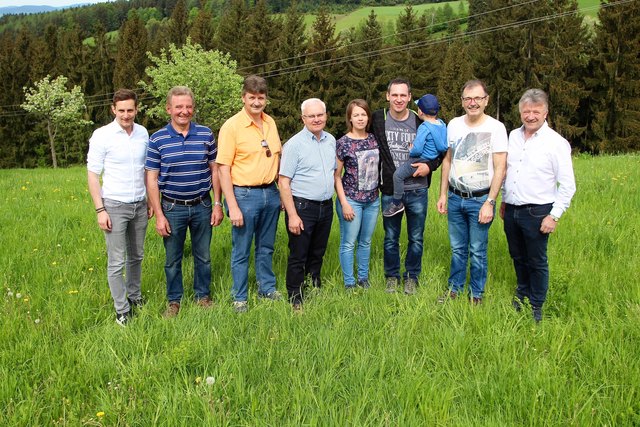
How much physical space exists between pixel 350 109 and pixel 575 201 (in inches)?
196

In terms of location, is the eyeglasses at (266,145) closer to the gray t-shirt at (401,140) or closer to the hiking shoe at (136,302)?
the gray t-shirt at (401,140)

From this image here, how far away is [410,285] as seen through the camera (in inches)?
181

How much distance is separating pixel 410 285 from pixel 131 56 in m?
46.1

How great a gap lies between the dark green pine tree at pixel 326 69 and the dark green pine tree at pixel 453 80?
24.8 feet

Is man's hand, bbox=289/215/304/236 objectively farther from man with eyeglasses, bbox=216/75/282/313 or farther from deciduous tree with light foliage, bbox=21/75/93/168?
deciduous tree with light foliage, bbox=21/75/93/168

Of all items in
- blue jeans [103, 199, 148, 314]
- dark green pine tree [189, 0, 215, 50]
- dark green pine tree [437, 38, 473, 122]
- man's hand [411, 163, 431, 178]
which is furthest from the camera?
dark green pine tree [189, 0, 215, 50]

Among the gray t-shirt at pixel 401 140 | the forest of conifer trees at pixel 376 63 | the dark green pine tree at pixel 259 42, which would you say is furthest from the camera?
the dark green pine tree at pixel 259 42

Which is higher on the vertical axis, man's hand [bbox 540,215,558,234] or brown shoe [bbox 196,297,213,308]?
man's hand [bbox 540,215,558,234]

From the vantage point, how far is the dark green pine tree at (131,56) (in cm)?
4275

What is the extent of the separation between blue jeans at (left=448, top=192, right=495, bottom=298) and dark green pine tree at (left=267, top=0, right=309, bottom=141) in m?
33.2

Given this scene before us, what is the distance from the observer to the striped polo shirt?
13.1 ft

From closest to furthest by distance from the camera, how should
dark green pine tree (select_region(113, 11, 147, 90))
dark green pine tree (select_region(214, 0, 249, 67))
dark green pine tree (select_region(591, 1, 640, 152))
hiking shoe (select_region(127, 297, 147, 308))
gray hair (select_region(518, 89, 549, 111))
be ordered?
1. gray hair (select_region(518, 89, 549, 111))
2. hiking shoe (select_region(127, 297, 147, 308))
3. dark green pine tree (select_region(591, 1, 640, 152))
4. dark green pine tree (select_region(113, 11, 147, 90))
5. dark green pine tree (select_region(214, 0, 249, 67))

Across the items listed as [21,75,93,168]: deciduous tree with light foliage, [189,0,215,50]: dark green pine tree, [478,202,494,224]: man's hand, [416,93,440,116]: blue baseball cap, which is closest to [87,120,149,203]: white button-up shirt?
[416,93,440,116]: blue baseball cap

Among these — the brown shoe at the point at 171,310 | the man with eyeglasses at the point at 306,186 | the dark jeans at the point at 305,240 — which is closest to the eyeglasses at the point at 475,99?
the man with eyeglasses at the point at 306,186
